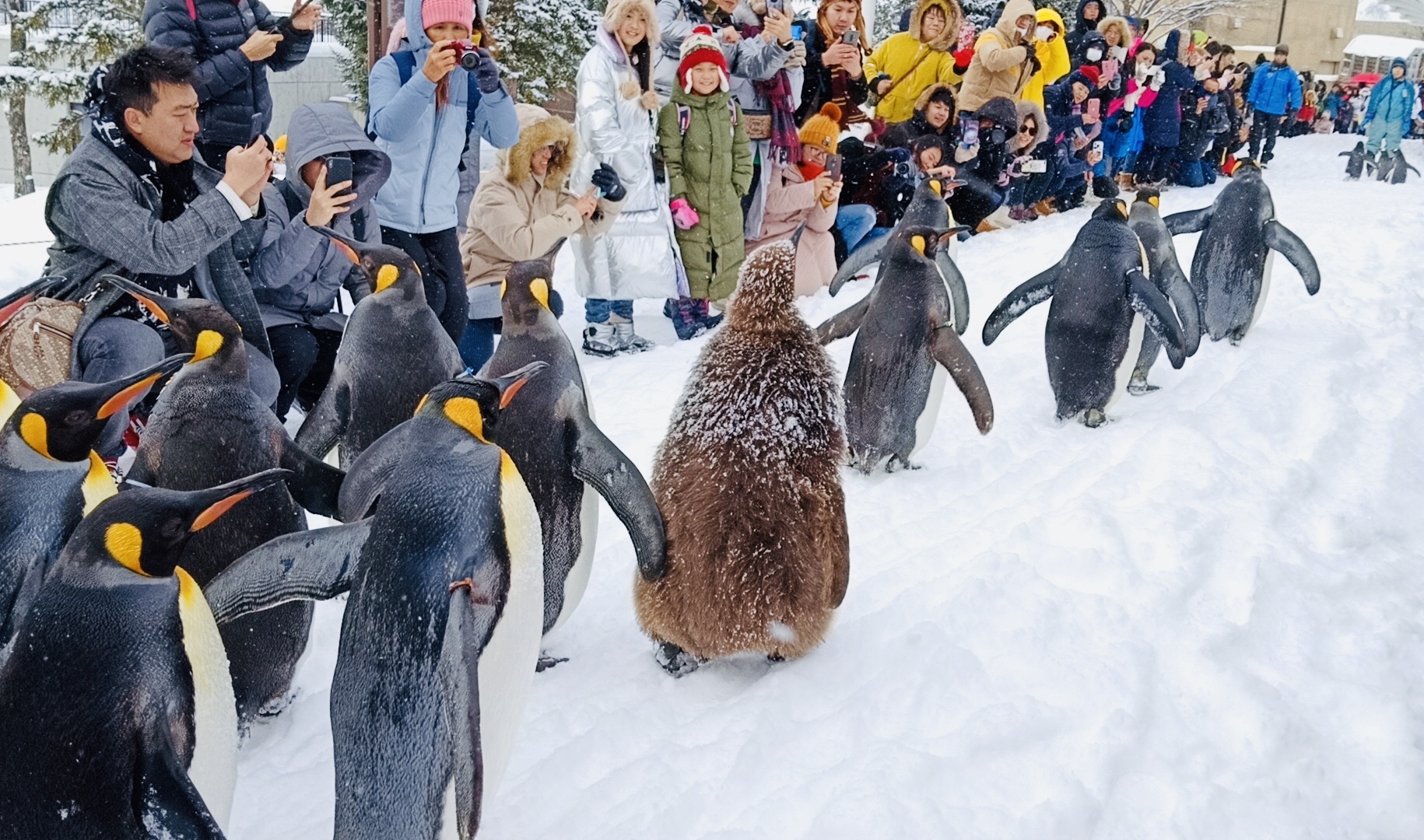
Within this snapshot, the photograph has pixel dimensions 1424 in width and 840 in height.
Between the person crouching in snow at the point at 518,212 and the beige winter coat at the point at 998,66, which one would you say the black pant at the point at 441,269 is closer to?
the person crouching in snow at the point at 518,212

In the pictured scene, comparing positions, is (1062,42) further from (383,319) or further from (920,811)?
(920,811)

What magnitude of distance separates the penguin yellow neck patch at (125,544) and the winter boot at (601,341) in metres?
3.44

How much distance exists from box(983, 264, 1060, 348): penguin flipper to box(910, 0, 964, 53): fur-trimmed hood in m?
3.85

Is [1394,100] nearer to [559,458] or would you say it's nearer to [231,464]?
[559,458]

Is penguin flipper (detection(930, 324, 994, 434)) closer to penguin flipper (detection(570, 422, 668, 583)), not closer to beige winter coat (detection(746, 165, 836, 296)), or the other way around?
penguin flipper (detection(570, 422, 668, 583))

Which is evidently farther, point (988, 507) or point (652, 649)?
point (988, 507)

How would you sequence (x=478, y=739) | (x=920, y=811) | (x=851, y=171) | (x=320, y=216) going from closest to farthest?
(x=478, y=739), (x=920, y=811), (x=320, y=216), (x=851, y=171)

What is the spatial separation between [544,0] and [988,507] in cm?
918

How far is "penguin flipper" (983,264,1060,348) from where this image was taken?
12.6 feet

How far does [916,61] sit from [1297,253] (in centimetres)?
330

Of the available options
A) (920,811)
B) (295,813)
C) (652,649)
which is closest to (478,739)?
(295,813)

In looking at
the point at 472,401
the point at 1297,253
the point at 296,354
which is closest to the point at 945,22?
the point at 1297,253

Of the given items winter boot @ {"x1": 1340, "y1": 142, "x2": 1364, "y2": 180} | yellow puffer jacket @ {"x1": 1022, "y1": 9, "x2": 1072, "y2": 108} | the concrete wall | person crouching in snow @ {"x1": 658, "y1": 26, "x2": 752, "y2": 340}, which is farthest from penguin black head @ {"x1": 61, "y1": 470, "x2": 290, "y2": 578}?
winter boot @ {"x1": 1340, "y1": 142, "x2": 1364, "y2": 180}

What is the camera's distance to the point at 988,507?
2928 mm
